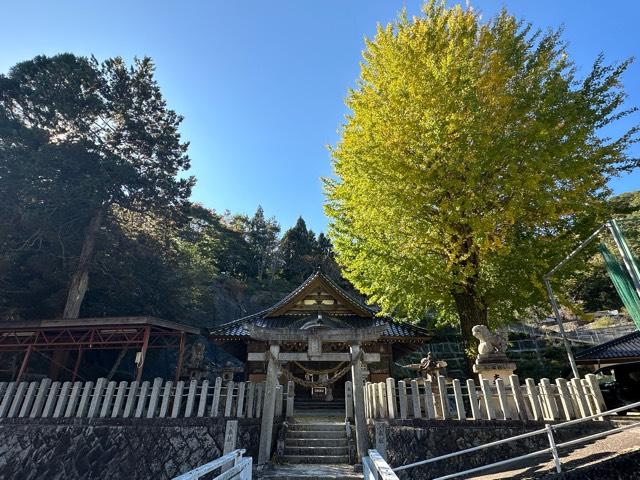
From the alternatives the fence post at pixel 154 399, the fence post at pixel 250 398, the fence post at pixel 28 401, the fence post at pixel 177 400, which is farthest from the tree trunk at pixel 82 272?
the fence post at pixel 250 398

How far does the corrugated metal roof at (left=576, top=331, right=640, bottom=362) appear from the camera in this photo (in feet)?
44.0

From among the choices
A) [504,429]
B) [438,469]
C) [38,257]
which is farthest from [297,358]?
[38,257]

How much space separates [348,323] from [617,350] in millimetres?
11143

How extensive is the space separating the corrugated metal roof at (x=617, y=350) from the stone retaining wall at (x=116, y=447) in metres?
13.9

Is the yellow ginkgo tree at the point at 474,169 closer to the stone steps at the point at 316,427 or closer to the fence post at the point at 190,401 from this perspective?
the stone steps at the point at 316,427

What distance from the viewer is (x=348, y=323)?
14789 mm

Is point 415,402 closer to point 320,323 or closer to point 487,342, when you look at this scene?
point 487,342

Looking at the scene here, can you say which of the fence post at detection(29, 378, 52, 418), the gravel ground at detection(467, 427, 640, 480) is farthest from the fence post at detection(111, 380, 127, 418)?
the gravel ground at detection(467, 427, 640, 480)

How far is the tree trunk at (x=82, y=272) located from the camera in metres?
16.8

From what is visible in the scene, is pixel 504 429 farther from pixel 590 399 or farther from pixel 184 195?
pixel 184 195

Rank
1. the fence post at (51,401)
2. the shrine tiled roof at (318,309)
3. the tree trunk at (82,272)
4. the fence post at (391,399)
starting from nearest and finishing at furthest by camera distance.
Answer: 1. the fence post at (391,399)
2. the fence post at (51,401)
3. the shrine tiled roof at (318,309)
4. the tree trunk at (82,272)

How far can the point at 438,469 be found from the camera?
24.1 feet

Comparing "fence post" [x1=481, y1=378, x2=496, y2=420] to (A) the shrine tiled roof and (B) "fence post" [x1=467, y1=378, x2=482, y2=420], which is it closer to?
(B) "fence post" [x1=467, y1=378, x2=482, y2=420]

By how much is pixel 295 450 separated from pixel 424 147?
905 centimetres
